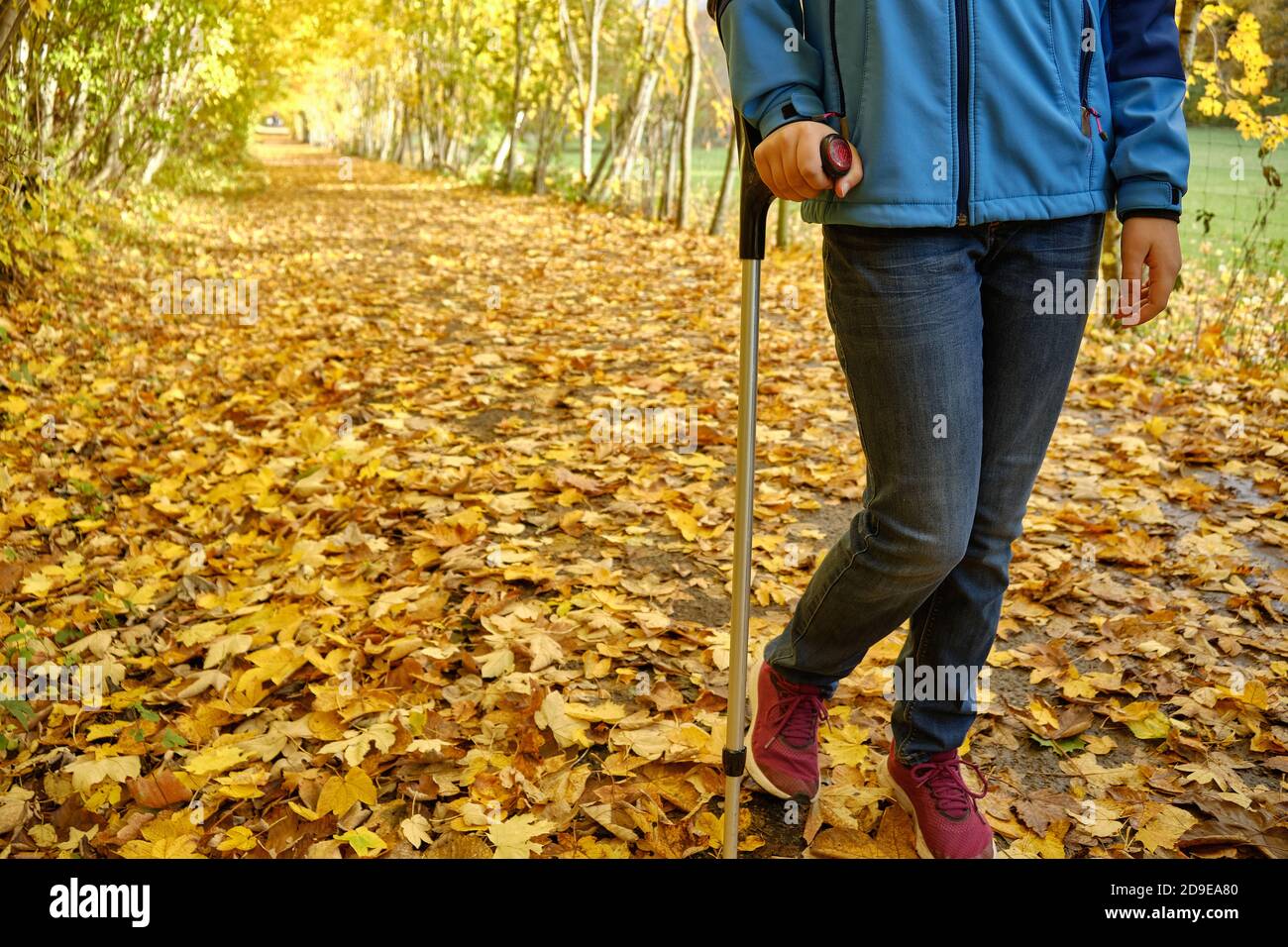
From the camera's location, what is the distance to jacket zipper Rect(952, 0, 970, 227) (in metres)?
1.66

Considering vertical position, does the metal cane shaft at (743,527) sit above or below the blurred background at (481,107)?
below

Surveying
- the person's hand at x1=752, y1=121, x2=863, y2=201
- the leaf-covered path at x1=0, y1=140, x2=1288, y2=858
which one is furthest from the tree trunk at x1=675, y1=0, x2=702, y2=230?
the person's hand at x1=752, y1=121, x2=863, y2=201

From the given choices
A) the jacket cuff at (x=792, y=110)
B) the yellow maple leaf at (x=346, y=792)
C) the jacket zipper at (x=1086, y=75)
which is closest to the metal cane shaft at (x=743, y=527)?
the jacket cuff at (x=792, y=110)

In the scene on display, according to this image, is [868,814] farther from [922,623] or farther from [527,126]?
[527,126]

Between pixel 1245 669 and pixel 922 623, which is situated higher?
pixel 922 623

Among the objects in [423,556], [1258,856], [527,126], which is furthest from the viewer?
[527,126]

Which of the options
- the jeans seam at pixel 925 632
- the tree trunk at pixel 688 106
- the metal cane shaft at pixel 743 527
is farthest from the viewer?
the tree trunk at pixel 688 106

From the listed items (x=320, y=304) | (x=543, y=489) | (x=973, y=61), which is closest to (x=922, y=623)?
(x=973, y=61)

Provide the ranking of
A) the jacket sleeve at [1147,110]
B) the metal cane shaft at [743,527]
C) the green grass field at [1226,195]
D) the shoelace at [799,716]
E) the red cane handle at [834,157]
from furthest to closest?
the green grass field at [1226,195]
the shoelace at [799,716]
the metal cane shaft at [743,527]
the jacket sleeve at [1147,110]
the red cane handle at [834,157]

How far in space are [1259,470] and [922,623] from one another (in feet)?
10.7

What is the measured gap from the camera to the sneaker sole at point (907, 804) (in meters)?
2.14

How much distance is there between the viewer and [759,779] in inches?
90.6

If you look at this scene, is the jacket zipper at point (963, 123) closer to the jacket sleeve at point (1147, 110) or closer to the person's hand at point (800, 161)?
the person's hand at point (800, 161)

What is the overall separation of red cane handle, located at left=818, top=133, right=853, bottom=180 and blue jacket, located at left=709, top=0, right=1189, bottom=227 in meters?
0.07
